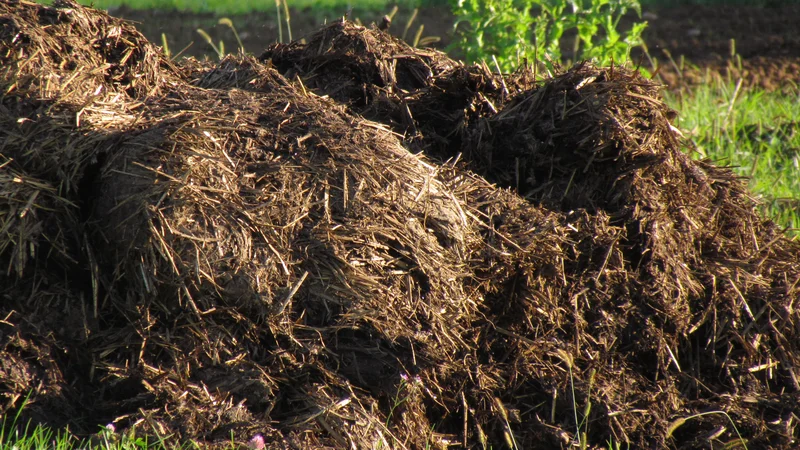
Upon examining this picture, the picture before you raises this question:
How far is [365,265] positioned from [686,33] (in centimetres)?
718

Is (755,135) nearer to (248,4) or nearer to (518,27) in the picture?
(518,27)

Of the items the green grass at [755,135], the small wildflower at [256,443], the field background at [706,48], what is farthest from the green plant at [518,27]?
the small wildflower at [256,443]

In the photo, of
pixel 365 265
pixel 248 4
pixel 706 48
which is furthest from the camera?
pixel 248 4

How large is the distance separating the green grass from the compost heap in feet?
5.48

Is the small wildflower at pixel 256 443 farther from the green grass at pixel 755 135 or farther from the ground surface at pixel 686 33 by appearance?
the ground surface at pixel 686 33

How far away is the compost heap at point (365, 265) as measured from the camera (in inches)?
92.7

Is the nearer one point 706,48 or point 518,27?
point 518,27

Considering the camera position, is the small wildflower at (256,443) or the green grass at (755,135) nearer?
the small wildflower at (256,443)

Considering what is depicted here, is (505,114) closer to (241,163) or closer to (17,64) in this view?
(241,163)

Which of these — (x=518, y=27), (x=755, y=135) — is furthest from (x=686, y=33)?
(x=518, y=27)

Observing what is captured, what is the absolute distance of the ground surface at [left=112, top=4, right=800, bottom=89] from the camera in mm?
7137

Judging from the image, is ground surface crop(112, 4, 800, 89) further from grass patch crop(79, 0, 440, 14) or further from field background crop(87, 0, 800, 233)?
grass patch crop(79, 0, 440, 14)

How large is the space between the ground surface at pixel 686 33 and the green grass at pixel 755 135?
81 cm

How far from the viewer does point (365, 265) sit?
2.47 m
